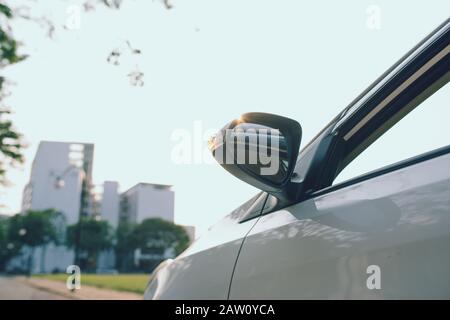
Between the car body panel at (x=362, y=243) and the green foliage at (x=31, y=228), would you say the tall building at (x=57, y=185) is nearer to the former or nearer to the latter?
the green foliage at (x=31, y=228)

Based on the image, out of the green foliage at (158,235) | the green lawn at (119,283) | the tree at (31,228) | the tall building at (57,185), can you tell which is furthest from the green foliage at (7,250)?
the green lawn at (119,283)

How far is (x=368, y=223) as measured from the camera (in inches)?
48.2

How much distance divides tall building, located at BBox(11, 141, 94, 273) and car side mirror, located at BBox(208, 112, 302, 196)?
88220mm

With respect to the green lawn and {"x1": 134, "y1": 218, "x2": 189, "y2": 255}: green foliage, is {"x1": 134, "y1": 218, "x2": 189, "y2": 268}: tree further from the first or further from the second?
the green lawn

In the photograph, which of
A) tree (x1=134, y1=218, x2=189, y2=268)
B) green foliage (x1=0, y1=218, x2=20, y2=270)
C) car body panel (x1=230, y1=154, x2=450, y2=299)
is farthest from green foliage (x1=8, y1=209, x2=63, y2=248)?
car body panel (x1=230, y1=154, x2=450, y2=299)

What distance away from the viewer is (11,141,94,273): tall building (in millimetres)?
89812

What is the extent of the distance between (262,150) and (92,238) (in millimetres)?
82497

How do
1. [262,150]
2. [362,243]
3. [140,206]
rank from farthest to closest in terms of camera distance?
[140,206] → [262,150] → [362,243]

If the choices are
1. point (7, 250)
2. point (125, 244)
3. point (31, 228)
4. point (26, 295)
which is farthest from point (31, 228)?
point (26, 295)

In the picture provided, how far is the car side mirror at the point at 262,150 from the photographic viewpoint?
152cm

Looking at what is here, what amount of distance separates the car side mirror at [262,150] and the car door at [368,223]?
112 millimetres

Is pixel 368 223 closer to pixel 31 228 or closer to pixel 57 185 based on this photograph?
pixel 31 228

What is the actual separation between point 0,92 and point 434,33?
10641 millimetres

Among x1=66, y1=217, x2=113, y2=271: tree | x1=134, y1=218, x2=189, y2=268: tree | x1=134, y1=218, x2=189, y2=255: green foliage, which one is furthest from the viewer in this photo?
x1=134, y1=218, x2=189, y2=255: green foliage
